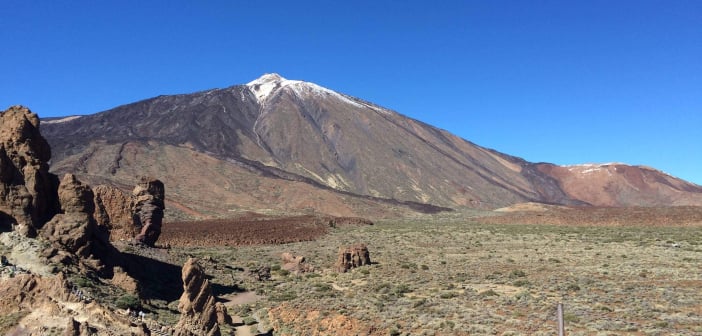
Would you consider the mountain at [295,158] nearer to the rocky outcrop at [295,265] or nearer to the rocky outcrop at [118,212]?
the rocky outcrop at [118,212]

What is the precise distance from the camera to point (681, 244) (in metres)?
40.8

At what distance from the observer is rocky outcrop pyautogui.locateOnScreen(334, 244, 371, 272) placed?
112ft

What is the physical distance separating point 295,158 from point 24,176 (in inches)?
4658

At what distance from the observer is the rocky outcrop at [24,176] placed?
21.5m

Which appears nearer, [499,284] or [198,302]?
[198,302]

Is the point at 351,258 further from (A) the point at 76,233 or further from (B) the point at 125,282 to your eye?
(A) the point at 76,233

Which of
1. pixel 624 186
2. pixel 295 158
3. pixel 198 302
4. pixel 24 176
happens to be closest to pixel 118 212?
pixel 24 176

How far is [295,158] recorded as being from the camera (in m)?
141

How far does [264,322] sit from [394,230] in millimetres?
37731

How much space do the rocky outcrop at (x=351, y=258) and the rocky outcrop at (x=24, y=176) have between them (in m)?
17.6

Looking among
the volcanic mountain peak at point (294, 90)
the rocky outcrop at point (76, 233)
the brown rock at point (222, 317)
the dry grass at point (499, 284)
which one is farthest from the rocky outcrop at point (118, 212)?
the volcanic mountain peak at point (294, 90)

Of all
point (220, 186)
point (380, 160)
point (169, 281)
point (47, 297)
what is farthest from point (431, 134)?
point (47, 297)

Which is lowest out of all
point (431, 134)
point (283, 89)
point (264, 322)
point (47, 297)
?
point (264, 322)

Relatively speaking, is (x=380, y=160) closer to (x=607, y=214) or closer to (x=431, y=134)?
(x=431, y=134)
